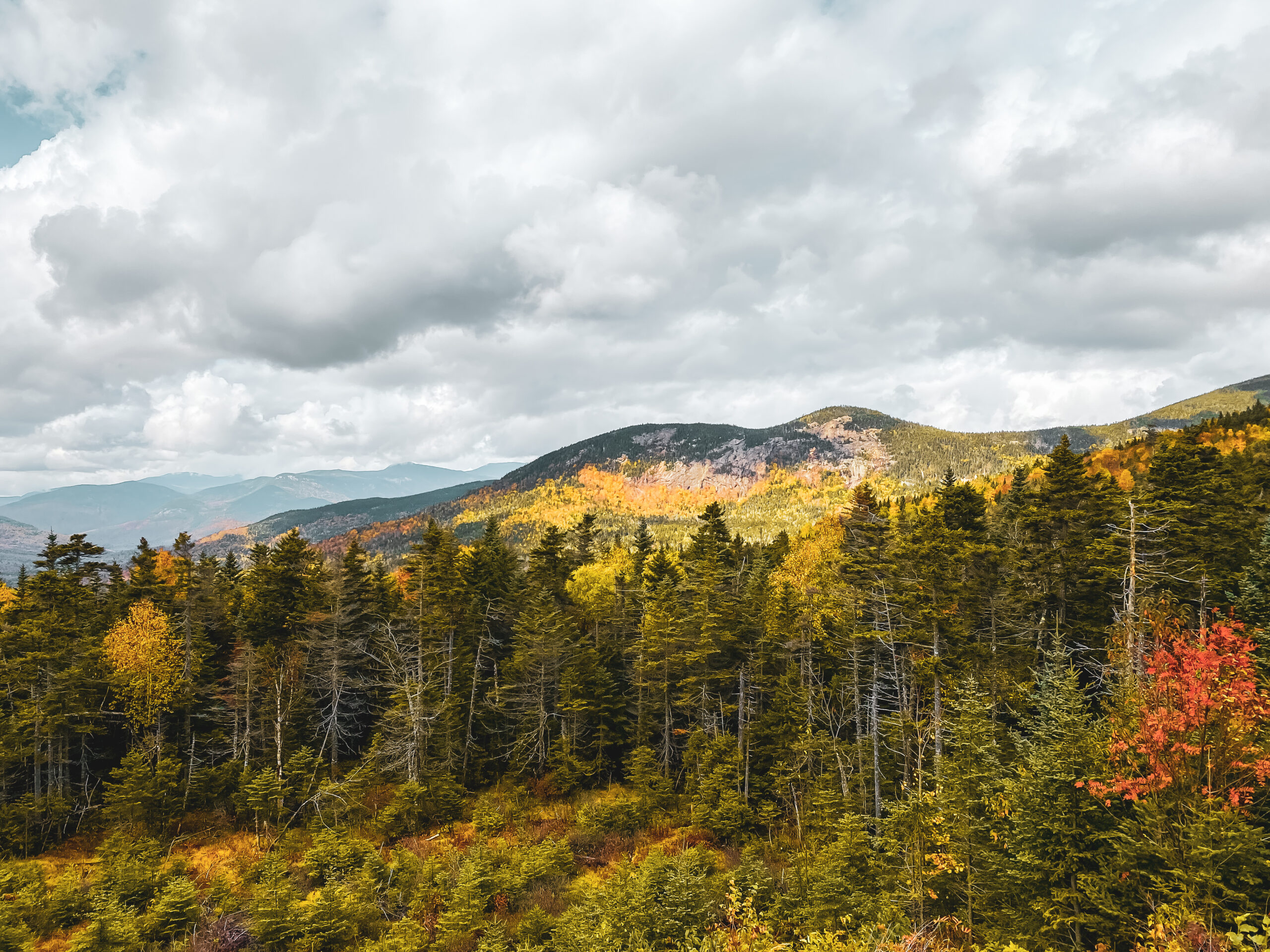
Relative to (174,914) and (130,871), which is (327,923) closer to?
(174,914)

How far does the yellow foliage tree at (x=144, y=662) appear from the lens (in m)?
37.9

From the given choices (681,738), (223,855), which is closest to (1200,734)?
(681,738)

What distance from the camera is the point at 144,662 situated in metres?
37.9

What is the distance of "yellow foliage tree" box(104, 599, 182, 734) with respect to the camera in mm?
37875

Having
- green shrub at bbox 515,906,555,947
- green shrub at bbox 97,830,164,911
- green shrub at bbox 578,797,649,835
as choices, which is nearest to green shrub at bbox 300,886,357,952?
green shrub at bbox 515,906,555,947

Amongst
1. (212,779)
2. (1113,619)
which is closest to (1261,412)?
(1113,619)

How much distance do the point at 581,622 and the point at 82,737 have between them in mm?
35861

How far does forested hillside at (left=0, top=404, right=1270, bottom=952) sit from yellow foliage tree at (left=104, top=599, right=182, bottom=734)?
23 centimetres

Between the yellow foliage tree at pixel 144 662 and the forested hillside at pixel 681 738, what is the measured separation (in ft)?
0.74

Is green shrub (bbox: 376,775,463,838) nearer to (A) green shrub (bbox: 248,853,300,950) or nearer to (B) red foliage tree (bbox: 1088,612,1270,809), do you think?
(A) green shrub (bbox: 248,853,300,950)

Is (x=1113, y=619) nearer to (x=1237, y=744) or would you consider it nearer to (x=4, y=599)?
(x=1237, y=744)

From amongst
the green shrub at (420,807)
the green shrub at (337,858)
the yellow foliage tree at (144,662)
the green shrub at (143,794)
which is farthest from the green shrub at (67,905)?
the green shrub at (420,807)

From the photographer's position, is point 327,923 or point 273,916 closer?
point 327,923

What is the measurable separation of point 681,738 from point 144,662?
37815 mm
